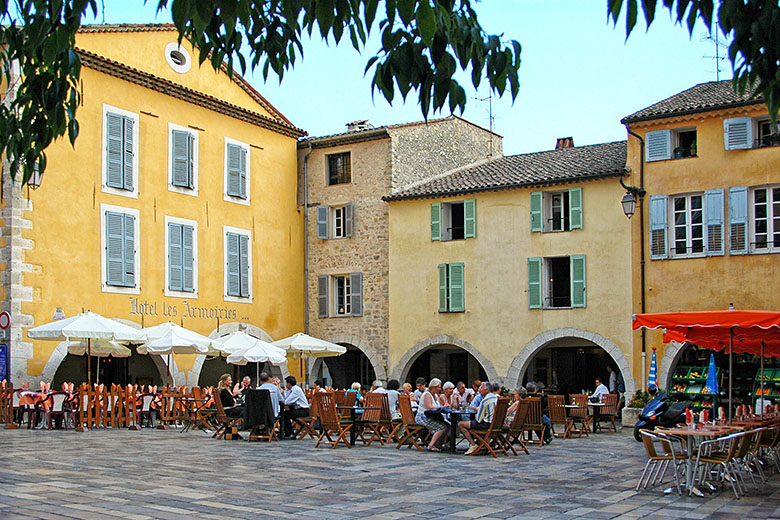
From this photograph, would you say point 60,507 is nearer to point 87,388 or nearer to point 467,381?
point 87,388

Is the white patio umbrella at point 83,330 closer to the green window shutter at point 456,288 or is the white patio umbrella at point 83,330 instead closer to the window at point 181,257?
the window at point 181,257

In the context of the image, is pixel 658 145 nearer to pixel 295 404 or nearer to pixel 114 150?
pixel 295 404

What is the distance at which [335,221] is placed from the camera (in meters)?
26.5

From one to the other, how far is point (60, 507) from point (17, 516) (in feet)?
1.82

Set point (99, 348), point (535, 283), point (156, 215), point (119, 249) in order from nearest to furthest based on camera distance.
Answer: point (99, 348) → point (119, 249) → point (156, 215) → point (535, 283)

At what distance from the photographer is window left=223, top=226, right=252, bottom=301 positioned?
78.8 feet

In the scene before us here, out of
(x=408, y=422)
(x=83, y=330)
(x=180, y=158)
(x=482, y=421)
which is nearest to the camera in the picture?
(x=482, y=421)

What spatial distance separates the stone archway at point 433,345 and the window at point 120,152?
794 cm

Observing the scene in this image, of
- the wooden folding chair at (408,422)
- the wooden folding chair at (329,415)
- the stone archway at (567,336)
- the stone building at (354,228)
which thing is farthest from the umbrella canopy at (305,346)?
the wooden folding chair at (408,422)

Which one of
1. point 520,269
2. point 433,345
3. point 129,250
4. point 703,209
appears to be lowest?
point 433,345

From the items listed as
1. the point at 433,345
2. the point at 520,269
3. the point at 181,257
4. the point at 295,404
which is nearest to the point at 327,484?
the point at 295,404

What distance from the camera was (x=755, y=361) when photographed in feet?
70.7

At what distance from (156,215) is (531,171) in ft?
30.7

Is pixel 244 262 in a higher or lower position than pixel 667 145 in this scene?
lower
